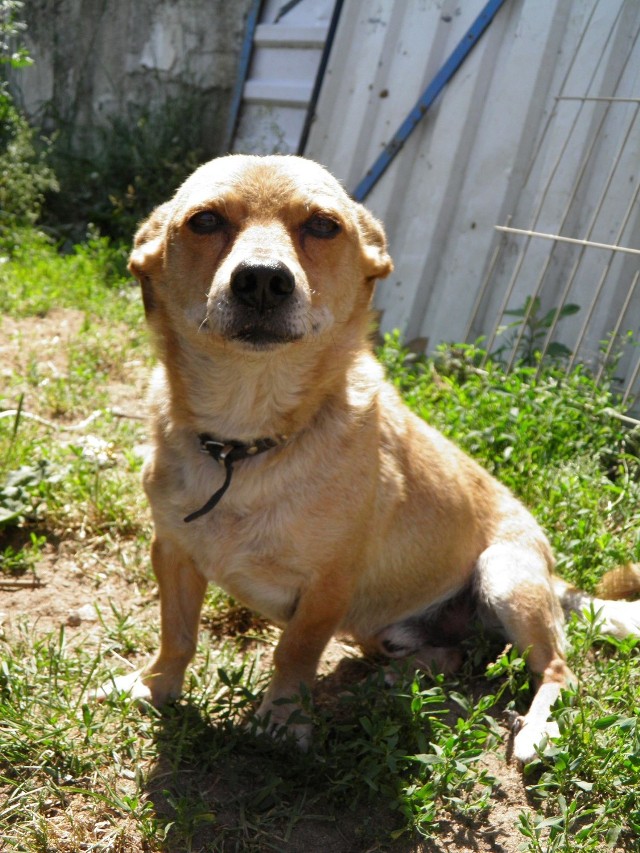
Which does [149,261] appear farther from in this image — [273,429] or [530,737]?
[530,737]

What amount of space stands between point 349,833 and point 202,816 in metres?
0.41

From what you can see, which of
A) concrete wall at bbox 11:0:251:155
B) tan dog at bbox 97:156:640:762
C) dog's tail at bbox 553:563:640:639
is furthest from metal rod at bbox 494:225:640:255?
concrete wall at bbox 11:0:251:155

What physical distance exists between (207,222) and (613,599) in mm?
2107

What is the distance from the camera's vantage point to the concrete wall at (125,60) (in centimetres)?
782

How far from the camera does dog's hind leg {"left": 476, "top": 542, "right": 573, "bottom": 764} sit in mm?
2801

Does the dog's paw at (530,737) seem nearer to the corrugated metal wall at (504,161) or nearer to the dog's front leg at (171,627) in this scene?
the dog's front leg at (171,627)

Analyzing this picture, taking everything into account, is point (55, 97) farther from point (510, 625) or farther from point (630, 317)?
point (510, 625)

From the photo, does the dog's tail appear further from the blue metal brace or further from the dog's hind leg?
the blue metal brace

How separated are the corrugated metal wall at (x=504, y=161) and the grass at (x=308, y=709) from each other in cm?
83

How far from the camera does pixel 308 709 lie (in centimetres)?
246

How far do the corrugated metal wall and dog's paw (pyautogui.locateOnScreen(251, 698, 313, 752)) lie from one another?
2.69 m

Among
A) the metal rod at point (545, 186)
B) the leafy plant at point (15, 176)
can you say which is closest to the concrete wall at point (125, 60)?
the leafy plant at point (15, 176)

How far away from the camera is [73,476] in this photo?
3803mm

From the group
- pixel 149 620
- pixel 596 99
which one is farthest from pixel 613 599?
pixel 596 99
